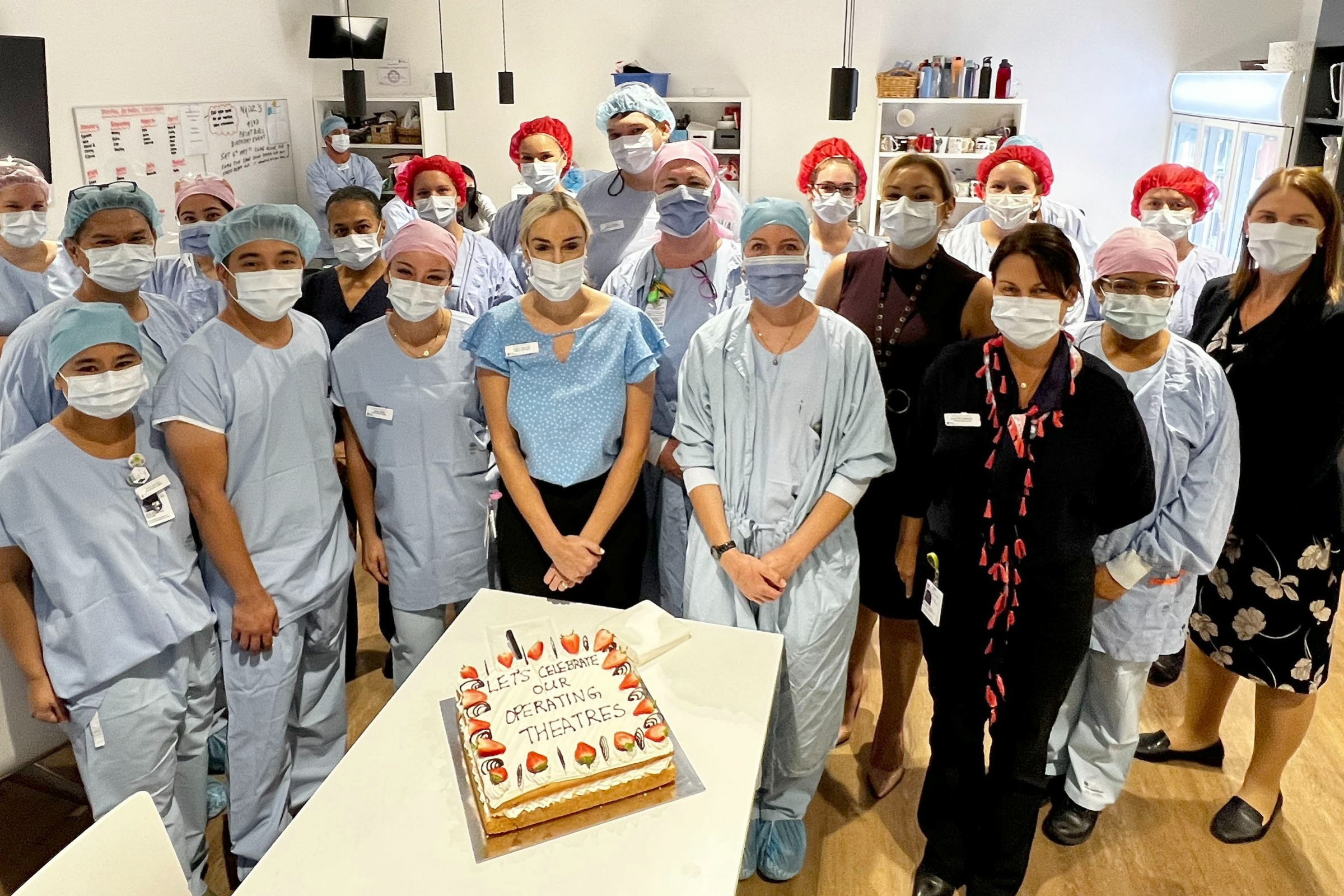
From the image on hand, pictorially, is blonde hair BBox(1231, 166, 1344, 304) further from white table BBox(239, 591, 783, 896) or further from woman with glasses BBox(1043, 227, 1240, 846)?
white table BBox(239, 591, 783, 896)

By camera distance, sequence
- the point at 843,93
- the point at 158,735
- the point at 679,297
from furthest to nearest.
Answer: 1. the point at 843,93
2. the point at 679,297
3. the point at 158,735

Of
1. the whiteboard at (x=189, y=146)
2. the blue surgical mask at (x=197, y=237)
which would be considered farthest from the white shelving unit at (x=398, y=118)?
the blue surgical mask at (x=197, y=237)

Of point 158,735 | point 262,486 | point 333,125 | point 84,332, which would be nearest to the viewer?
point 84,332

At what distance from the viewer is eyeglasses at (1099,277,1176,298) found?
202cm

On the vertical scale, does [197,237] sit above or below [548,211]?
below

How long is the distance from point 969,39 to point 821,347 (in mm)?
5365

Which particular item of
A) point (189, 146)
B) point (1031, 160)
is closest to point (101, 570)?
point (1031, 160)

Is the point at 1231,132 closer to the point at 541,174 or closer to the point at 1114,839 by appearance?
the point at 541,174

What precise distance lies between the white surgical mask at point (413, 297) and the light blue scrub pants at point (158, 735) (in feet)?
2.96

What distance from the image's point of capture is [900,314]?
236 centimetres

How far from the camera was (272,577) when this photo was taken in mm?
2150

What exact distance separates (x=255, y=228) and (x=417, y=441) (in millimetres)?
635

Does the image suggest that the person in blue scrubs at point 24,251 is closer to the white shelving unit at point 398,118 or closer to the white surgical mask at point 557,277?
the white surgical mask at point 557,277

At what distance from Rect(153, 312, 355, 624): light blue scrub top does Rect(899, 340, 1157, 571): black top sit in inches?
57.1
